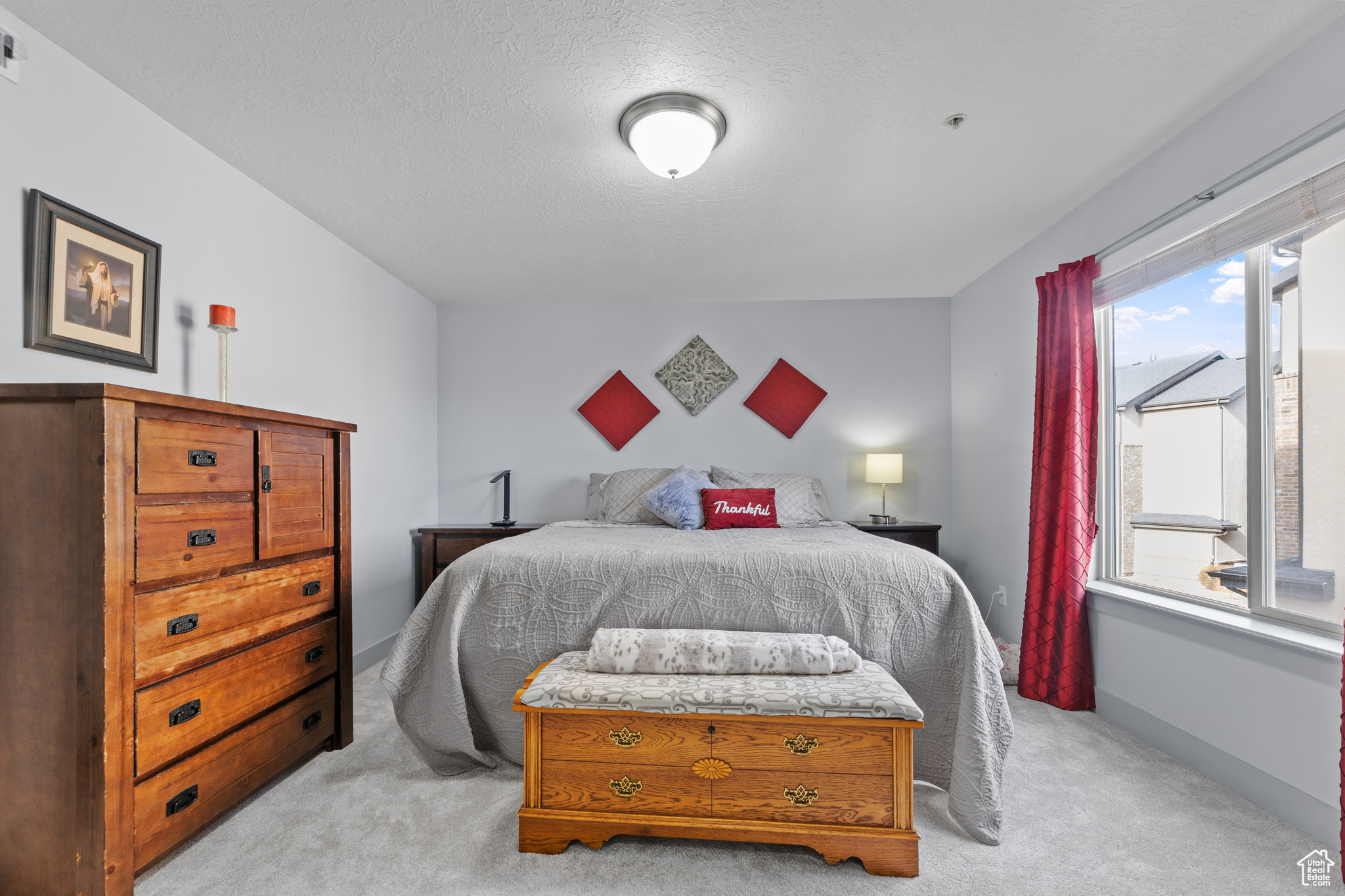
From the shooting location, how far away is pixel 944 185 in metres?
2.64

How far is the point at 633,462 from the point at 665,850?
2.91 m

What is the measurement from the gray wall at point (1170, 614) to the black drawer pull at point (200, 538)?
10.4 feet

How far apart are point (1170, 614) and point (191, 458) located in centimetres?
329

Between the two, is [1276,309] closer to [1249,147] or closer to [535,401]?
[1249,147]

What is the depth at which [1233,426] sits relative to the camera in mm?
2186

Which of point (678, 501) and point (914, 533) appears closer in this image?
point (678, 501)

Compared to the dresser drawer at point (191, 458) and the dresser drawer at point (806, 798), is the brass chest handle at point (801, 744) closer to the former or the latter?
the dresser drawer at point (806, 798)

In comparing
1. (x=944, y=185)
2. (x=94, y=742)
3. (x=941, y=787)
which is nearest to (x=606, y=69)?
(x=944, y=185)

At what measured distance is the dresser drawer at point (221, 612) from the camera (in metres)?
1.54

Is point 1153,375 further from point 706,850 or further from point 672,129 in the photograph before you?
point 706,850

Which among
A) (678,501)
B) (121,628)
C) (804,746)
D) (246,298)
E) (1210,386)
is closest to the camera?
(121,628)

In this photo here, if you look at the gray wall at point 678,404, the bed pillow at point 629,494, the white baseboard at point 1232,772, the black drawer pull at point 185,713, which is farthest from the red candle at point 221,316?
the white baseboard at point 1232,772

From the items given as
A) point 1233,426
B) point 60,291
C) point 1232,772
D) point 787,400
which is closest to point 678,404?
point 787,400

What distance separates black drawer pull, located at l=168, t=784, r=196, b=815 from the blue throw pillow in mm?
2294
